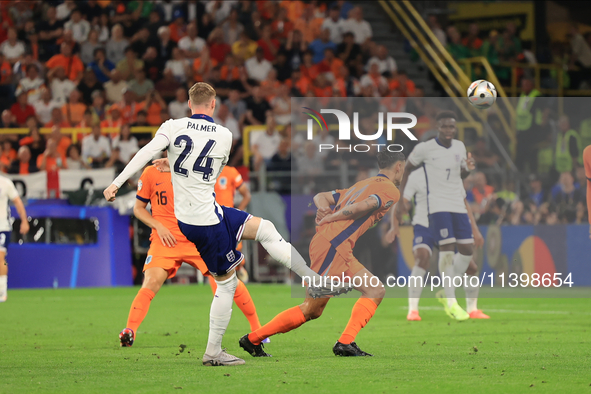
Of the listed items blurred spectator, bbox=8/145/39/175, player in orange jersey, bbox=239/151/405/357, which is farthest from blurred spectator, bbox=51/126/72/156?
player in orange jersey, bbox=239/151/405/357

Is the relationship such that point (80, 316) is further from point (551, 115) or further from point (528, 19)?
point (528, 19)

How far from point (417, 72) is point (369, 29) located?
1793 millimetres

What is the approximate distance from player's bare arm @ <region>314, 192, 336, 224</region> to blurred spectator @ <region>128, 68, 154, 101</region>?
12.9 metres

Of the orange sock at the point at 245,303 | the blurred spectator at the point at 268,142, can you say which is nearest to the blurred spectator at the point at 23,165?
the blurred spectator at the point at 268,142

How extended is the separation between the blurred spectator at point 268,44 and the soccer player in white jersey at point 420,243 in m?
10.9

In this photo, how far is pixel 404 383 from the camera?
6316 millimetres

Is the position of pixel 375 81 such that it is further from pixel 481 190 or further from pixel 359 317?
pixel 359 317

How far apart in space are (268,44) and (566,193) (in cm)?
928

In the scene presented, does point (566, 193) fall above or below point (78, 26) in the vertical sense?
below

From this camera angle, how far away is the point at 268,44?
73.3ft

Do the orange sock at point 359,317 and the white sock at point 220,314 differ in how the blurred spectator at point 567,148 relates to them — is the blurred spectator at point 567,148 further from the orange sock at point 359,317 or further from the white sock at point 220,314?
the white sock at point 220,314

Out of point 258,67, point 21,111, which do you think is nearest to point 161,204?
point 21,111

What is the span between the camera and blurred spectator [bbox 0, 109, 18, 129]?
63.6 feet

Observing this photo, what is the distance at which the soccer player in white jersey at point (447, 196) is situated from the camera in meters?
11.6
